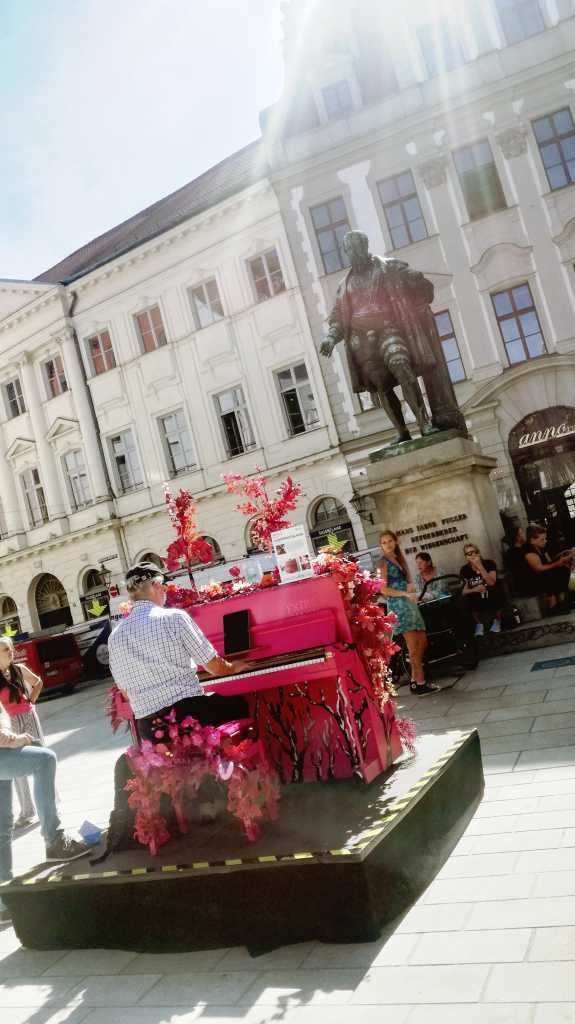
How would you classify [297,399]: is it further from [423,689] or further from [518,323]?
[423,689]

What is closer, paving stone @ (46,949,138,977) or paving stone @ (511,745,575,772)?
paving stone @ (46,949,138,977)

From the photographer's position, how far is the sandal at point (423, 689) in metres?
7.78

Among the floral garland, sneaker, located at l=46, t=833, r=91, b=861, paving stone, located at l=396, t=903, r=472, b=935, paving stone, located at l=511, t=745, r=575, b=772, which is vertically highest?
the floral garland

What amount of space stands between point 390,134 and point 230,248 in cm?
557

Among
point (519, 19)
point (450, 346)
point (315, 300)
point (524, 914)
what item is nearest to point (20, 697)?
point (524, 914)

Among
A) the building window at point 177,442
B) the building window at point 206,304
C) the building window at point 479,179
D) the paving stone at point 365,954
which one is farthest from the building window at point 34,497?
the paving stone at point 365,954

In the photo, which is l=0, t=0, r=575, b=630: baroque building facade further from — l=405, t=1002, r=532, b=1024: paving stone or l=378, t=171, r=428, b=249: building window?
l=405, t=1002, r=532, b=1024: paving stone

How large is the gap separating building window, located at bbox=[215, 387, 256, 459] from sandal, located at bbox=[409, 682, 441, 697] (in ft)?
54.6

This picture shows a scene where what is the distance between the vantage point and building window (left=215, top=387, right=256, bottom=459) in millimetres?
24141

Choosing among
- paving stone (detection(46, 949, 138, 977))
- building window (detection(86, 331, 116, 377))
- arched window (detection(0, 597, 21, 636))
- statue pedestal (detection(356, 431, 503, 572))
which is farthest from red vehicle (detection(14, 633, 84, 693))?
paving stone (detection(46, 949, 138, 977))

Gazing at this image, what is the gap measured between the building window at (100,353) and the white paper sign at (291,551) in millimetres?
23011

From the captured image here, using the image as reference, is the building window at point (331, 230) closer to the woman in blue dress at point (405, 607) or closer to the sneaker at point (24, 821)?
the woman in blue dress at point (405, 607)

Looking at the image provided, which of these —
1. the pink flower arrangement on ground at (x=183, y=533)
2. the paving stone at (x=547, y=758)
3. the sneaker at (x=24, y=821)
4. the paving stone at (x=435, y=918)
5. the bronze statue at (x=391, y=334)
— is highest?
the bronze statue at (x=391, y=334)

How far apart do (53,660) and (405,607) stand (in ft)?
48.4
